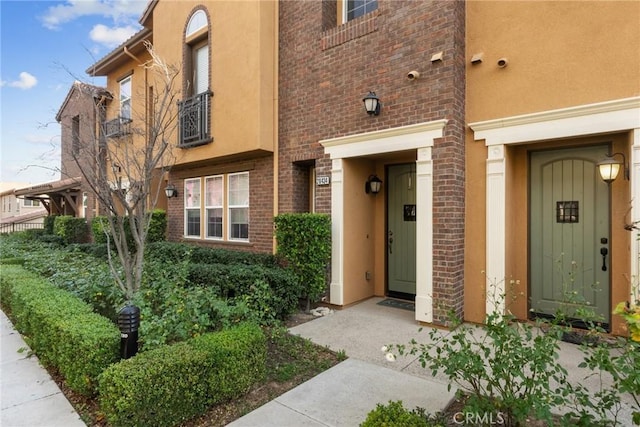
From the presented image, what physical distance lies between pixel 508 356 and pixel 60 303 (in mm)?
4981

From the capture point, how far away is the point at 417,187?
533 cm

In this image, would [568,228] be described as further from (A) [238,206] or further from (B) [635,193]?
(A) [238,206]

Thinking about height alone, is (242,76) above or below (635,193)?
above

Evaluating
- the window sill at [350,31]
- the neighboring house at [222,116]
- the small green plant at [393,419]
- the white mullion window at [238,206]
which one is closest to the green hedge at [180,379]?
the small green plant at [393,419]

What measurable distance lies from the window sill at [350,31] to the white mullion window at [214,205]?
4208mm

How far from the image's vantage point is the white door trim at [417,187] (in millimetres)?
5160

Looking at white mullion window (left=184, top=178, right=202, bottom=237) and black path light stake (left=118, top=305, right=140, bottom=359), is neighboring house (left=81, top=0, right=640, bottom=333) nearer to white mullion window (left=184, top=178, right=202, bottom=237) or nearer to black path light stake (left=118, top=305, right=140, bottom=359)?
white mullion window (left=184, top=178, right=202, bottom=237)

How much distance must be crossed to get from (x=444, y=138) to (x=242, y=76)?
4.47m

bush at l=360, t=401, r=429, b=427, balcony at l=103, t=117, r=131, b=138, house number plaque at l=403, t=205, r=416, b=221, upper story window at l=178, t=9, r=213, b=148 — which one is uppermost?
upper story window at l=178, t=9, r=213, b=148

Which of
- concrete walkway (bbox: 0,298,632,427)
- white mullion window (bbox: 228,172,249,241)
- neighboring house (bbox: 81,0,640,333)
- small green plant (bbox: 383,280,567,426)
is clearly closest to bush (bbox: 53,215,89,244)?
white mullion window (bbox: 228,172,249,241)

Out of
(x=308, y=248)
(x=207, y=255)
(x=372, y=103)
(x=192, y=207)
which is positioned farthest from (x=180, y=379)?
(x=192, y=207)

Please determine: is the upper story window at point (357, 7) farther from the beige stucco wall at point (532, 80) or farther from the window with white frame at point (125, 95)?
the window with white frame at point (125, 95)

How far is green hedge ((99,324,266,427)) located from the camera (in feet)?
8.41

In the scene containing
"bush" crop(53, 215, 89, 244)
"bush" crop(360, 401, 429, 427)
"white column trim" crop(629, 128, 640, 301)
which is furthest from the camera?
"bush" crop(53, 215, 89, 244)
